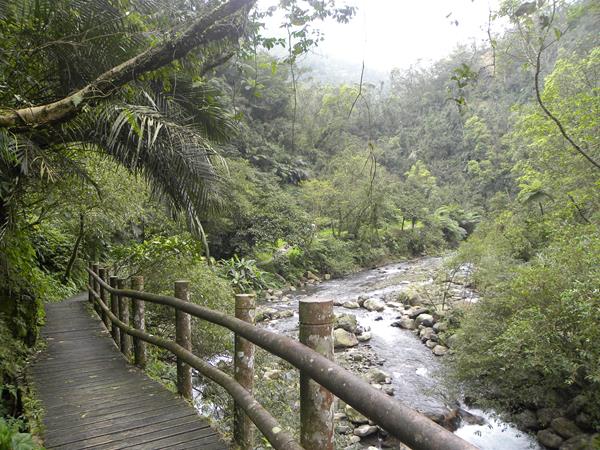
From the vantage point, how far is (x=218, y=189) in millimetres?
5098

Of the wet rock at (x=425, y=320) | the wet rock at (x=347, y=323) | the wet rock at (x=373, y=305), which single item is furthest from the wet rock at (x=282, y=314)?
the wet rock at (x=425, y=320)

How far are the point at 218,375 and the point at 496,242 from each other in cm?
1246

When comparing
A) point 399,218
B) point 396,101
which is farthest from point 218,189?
point 396,101

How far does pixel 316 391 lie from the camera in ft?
5.33

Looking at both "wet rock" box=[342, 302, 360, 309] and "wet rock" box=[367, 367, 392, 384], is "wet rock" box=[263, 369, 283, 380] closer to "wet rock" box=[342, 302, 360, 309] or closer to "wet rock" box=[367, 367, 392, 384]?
"wet rock" box=[367, 367, 392, 384]

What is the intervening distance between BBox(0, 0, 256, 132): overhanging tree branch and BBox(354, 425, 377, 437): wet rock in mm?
6253

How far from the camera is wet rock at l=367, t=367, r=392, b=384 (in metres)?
8.66

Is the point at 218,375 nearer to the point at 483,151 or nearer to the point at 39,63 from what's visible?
the point at 39,63

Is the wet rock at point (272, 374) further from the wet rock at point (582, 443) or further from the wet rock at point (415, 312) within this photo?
the wet rock at point (415, 312)

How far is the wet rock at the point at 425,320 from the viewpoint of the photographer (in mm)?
12316

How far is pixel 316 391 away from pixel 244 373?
1.00m

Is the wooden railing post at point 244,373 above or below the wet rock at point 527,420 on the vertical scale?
above

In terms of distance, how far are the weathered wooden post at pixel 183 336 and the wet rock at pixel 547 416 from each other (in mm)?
6412

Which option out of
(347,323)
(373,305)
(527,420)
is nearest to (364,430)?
(527,420)
